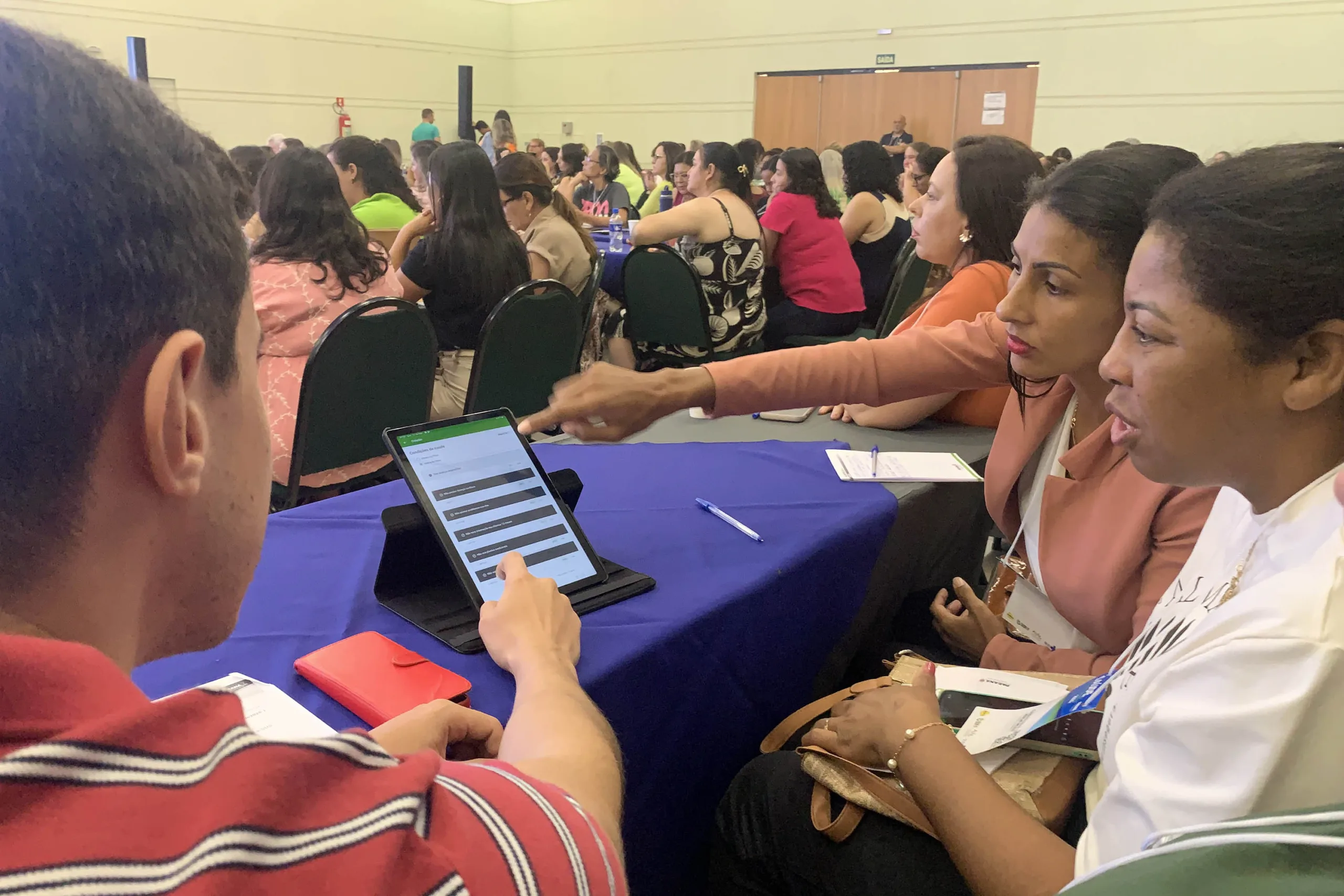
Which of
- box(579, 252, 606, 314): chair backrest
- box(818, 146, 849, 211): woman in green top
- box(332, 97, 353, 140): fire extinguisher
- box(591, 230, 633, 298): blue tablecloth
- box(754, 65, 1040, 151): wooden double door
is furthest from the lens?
box(332, 97, 353, 140): fire extinguisher

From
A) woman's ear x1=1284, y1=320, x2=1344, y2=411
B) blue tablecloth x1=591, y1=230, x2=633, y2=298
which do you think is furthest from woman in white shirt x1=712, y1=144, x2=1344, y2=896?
blue tablecloth x1=591, y1=230, x2=633, y2=298

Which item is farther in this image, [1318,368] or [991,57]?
[991,57]

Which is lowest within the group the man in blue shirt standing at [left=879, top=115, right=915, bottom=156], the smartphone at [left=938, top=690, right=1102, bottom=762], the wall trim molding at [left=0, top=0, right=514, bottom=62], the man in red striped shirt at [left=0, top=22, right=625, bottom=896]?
the smartphone at [left=938, top=690, right=1102, bottom=762]

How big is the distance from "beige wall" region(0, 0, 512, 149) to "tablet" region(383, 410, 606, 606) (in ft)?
34.4

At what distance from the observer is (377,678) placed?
3.27 feet

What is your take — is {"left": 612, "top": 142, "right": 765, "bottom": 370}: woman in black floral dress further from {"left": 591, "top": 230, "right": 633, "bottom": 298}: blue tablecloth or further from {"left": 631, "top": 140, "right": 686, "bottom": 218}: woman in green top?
{"left": 631, "top": 140, "right": 686, "bottom": 218}: woman in green top

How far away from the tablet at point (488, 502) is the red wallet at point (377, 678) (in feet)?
0.40

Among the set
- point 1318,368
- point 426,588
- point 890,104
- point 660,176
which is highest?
point 890,104

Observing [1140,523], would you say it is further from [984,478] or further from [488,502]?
[488,502]

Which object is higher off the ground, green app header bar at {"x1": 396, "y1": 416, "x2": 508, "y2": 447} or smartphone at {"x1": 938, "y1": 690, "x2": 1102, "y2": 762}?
green app header bar at {"x1": 396, "y1": 416, "x2": 508, "y2": 447}

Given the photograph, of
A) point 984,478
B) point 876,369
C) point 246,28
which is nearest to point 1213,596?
point 984,478

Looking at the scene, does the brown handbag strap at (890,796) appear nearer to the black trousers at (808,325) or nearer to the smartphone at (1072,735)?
the smartphone at (1072,735)

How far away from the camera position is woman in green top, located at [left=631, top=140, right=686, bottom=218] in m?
7.57

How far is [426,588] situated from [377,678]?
0.22 metres
